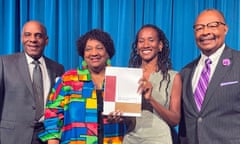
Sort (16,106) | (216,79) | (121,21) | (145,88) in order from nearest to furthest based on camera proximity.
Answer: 1. (145,88)
2. (216,79)
3. (16,106)
4. (121,21)

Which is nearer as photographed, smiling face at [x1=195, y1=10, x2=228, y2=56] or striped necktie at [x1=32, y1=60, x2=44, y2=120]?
smiling face at [x1=195, y1=10, x2=228, y2=56]

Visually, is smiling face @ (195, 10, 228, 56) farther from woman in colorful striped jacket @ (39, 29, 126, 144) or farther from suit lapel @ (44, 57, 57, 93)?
suit lapel @ (44, 57, 57, 93)

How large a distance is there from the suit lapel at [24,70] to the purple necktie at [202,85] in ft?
3.29

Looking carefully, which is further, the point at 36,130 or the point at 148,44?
the point at 36,130

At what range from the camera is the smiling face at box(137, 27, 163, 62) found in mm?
2236

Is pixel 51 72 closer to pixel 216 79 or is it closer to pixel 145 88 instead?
pixel 145 88

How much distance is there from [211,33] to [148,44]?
362mm

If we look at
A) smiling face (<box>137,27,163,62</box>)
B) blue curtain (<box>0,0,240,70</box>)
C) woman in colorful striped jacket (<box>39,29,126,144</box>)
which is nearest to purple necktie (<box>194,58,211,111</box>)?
smiling face (<box>137,27,163,62</box>)

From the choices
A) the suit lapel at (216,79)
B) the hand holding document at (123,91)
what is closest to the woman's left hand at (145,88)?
the hand holding document at (123,91)

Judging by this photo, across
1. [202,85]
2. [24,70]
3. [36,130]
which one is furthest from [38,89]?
[202,85]

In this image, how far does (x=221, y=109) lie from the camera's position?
2.11 meters

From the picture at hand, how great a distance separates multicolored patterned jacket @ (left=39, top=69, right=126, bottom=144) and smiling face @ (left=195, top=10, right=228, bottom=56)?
2.20ft

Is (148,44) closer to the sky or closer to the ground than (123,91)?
closer to the sky

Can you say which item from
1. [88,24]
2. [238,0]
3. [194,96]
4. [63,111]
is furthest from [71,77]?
[238,0]
